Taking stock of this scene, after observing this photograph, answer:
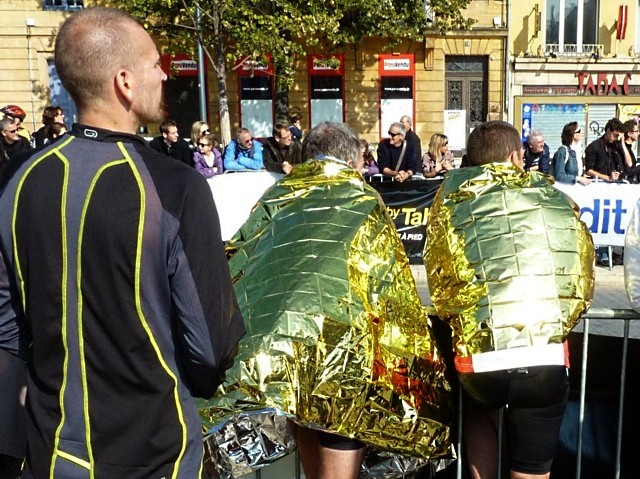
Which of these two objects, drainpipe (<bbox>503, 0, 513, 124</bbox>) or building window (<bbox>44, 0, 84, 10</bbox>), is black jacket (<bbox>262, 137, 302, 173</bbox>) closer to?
building window (<bbox>44, 0, 84, 10</bbox>)

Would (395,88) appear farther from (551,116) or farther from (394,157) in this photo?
(394,157)

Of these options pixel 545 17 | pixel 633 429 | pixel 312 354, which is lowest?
pixel 633 429

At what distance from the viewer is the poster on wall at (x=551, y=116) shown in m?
23.4

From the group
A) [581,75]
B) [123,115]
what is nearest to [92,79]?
[123,115]

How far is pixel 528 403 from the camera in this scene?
2293mm

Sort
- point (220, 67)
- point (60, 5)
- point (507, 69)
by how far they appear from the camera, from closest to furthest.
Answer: point (220, 67) → point (60, 5) → point (507, 69)

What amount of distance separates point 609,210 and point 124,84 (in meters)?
8.11

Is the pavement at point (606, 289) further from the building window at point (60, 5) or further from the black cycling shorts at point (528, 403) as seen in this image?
the building window at point (60, 5)

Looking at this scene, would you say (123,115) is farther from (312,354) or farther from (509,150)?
(509,150)

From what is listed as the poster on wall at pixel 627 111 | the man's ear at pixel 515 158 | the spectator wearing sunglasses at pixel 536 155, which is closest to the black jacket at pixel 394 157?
the spectator wearing sunglasses at pixel 536 155

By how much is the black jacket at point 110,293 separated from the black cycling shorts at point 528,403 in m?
1.10

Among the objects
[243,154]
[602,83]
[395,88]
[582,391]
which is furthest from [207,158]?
[602,83]

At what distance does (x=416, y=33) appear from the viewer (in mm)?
20391

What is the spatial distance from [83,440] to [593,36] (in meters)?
25.3
